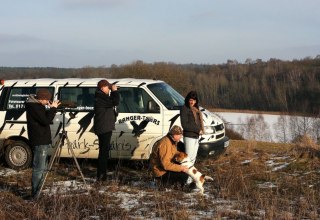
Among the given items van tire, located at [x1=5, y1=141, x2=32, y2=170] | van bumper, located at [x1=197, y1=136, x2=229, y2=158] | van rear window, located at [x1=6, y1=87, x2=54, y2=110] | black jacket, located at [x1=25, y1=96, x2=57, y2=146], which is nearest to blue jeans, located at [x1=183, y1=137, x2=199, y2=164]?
van bumper, located at [x1=197, y1=136, x2=229, y2=158]

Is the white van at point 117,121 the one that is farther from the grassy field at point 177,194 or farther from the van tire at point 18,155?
the grassy field at point 177,194

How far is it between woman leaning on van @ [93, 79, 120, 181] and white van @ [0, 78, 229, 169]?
116 cm

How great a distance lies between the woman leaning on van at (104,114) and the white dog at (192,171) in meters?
1.37

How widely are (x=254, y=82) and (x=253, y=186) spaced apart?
97.3m

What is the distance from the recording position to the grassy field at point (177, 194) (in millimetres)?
6105

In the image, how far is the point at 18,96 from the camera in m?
10.4

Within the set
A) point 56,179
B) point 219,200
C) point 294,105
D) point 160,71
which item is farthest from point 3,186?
point 294,105

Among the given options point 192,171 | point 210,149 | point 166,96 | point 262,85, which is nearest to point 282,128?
point 166,96

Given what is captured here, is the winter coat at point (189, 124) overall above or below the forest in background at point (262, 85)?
below

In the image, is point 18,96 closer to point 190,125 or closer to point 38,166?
point 38,166

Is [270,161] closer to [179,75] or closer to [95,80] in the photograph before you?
[95,80]

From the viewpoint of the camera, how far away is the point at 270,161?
1047 cm

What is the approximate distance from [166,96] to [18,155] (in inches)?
136

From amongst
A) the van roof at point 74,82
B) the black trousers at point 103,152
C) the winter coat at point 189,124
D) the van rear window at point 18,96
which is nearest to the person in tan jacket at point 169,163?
the winter coat at point 189,124
